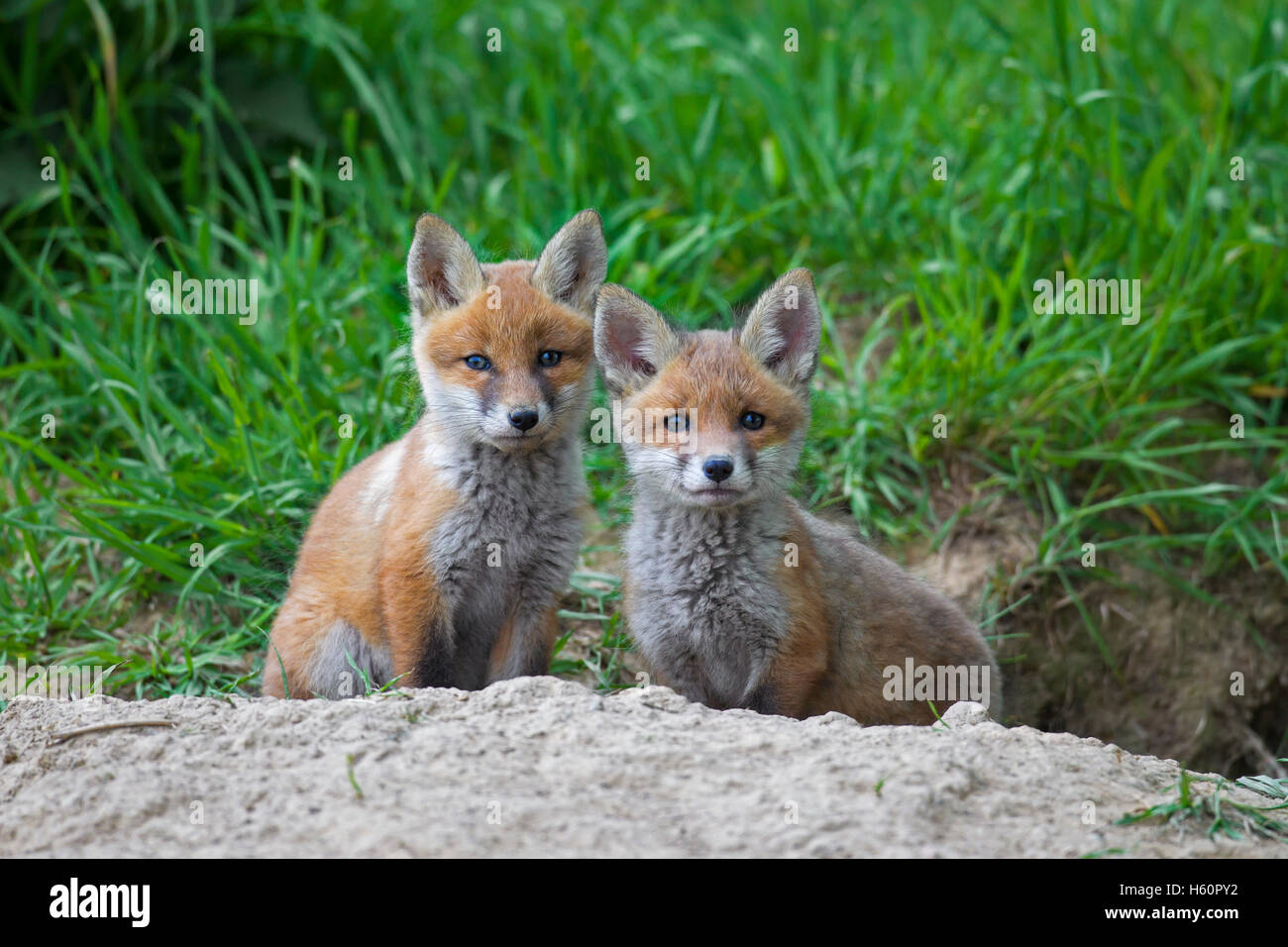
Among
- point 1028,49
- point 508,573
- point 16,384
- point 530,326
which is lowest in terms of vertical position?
point 508,573

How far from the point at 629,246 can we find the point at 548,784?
3.95 m

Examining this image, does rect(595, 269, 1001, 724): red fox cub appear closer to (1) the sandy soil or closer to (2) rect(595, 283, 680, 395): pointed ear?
(2) rect(595, 283, 680, 395): pointed ear

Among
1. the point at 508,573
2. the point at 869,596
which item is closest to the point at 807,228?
the point at 869,596

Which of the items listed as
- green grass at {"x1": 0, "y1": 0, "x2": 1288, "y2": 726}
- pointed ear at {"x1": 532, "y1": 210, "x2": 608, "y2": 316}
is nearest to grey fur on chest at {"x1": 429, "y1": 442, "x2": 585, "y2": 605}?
pointed ear at {"x1": 532, "y1": 210, "x2": 608, "y2": 316}

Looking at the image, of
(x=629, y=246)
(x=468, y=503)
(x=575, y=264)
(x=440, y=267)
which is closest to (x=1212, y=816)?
(x=468, y=503)

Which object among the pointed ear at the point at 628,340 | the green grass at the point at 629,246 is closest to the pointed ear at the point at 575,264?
the pointed ear at the point at 628,340

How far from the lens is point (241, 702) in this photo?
4176mm

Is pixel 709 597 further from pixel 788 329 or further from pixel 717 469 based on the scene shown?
pixel 788 329

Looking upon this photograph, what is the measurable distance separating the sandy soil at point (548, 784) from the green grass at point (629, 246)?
1.47m

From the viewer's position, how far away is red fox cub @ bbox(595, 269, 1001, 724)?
4.47 meters

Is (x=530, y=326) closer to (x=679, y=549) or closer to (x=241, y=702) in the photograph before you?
(x=679, y=549)

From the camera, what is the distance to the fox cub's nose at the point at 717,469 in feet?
14.1

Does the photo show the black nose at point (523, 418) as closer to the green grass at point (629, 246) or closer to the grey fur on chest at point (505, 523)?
the grey fur on chest at point (505, 523)

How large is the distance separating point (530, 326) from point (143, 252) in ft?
10.9
